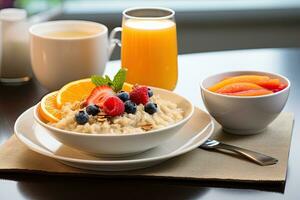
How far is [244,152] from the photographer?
115 cm

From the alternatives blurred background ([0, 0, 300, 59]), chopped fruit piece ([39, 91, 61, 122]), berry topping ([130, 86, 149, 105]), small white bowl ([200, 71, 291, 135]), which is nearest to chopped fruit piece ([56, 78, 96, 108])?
chopped fruit piece ([39, 91, 61, 122])

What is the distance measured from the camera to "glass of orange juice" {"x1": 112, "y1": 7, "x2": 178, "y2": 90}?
1501 mm

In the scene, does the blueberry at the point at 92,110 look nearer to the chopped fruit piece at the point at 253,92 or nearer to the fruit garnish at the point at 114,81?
the fruit garnish at the point at 114,81

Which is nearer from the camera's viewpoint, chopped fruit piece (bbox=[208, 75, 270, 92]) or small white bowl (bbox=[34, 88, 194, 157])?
small white bowl (bbox=[34, 88, 194, 157])

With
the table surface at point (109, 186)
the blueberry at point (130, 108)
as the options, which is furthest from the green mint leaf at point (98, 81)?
the table surface at point (109, 186)

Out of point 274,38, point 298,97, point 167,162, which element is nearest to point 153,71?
point 298,97

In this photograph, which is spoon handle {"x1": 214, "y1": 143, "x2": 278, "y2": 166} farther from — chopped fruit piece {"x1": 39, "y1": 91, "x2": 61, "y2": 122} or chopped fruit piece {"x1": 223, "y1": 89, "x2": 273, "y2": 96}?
chopped fruit piece {"x1": 39, "y1": 91, "x2": 61, "y2": 122}

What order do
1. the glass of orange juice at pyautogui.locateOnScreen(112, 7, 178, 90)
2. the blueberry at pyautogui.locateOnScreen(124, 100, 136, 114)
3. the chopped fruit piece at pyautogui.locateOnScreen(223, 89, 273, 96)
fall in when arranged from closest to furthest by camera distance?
the blueberry at pyautogui.locateOnScreen(124, 100, 136, 114) → the chopped fruit piece at pyautogui.locateOnScreen(223, 89, 273, 96) → the glass of orange juice at pyautogui.locateOnScreen(112, 7, 178, 90)

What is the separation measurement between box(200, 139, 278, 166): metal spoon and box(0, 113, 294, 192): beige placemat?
11mm

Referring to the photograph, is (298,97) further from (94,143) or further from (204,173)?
(94,143)

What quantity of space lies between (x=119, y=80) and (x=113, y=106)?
0.36 feet

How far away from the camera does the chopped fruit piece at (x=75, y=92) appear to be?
1.26 m

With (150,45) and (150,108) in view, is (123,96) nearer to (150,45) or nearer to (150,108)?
(150,108)

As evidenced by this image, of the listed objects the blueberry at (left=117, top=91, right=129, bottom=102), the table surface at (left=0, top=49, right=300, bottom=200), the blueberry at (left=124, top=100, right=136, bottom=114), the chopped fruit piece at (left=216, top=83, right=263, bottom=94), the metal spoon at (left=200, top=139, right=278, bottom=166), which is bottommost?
the table surface at (left=0, top=49, right=300, bottom=200)
